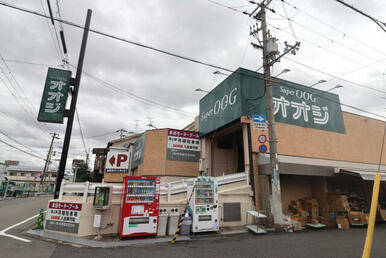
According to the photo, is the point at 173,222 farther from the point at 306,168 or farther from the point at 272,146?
the point at 306,168

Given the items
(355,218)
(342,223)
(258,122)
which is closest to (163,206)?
(258,122)

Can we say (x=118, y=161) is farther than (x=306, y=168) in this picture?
Yes

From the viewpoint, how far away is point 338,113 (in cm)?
1482

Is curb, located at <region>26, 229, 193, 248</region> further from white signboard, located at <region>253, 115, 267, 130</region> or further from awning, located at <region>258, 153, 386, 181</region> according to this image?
white signboard, located at <region>253, 115, 267, 130</region>

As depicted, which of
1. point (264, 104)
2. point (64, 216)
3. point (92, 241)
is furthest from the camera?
point (264, 104)

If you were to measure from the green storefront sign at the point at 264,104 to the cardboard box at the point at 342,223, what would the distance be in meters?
5.53

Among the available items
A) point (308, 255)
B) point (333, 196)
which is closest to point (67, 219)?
point (308, 255)

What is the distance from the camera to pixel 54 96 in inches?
381

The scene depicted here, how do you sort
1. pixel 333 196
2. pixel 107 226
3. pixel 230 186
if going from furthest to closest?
pixel 333 196
pixel 230 186
pixel 107 226

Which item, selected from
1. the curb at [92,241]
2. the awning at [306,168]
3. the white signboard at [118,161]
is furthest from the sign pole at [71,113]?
the white signboard at [118,161]

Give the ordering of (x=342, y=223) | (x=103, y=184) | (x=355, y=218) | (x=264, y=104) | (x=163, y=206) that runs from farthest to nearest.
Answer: (x=264, y=104), (x=355, y=218), (x=342, y=223), (x=163, y=206), (x=103, y=184)

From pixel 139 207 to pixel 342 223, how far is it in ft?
33.5

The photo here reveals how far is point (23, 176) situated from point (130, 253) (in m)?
73.3

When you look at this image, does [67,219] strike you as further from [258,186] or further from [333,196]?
[333,196]
